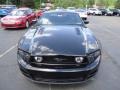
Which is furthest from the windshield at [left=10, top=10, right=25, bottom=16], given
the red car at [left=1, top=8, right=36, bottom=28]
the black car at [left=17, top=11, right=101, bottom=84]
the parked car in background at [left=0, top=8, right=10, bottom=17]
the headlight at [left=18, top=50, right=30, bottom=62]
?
the headlight at [left=18, top=50, right=30, bottom=62]

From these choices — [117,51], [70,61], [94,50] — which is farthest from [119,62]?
[70,61]

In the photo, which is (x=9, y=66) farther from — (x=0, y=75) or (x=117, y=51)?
(x=117, y=51)

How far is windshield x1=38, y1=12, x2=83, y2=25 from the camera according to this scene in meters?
7.65

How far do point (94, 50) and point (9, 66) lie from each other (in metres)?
2.62

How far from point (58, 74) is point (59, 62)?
0.82 feet

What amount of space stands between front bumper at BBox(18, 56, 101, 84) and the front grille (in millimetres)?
91

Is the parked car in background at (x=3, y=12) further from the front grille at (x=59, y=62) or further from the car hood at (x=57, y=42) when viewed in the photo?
the front grille at (x=59, y=62)

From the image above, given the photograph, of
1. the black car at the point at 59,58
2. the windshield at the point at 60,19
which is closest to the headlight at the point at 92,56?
the black car at the point at 59,58

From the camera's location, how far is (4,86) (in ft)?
18.0

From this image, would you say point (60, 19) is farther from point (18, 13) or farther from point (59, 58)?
point (18, 13)

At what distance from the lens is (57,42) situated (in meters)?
5.58

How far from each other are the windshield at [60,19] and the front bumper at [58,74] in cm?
270

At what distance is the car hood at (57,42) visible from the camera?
523 centimetres

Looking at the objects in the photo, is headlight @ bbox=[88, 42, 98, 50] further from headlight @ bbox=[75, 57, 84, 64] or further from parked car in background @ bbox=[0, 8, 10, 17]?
parked car in background @ bbox=[0, 8, 10, 17]
